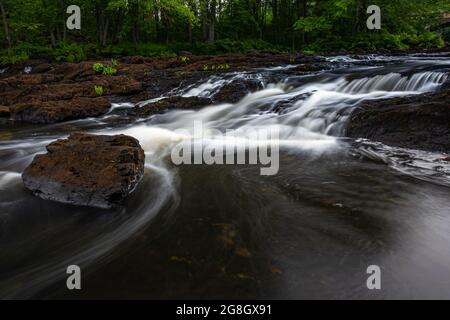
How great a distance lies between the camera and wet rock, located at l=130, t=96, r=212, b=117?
31.7 ft

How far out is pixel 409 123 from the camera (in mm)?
5961

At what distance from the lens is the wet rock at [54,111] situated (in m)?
9.03

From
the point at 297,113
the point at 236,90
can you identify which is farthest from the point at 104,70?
the point at 297,113

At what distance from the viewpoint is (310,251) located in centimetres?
282

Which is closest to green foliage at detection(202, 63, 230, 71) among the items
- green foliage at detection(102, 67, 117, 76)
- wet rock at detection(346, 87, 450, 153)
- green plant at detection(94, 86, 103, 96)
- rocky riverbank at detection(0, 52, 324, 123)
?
rocky riverbank at detection(0, 52, 324, 123)

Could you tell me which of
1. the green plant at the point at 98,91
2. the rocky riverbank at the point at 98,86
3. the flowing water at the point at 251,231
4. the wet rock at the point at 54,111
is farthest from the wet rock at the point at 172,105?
the flowing water at the point at 251,231

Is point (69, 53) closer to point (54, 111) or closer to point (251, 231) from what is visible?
point (54, 111)

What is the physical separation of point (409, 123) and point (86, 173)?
5.28 meters

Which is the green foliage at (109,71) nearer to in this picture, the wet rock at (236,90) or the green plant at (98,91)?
the green plant at (98,91)

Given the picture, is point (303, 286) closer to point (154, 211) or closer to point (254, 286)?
point (254, 286)

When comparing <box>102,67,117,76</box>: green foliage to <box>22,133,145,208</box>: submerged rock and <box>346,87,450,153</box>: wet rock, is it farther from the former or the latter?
<box>346,87,450,153</box>: wet rock

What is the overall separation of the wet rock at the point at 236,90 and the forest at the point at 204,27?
13.4 metres
